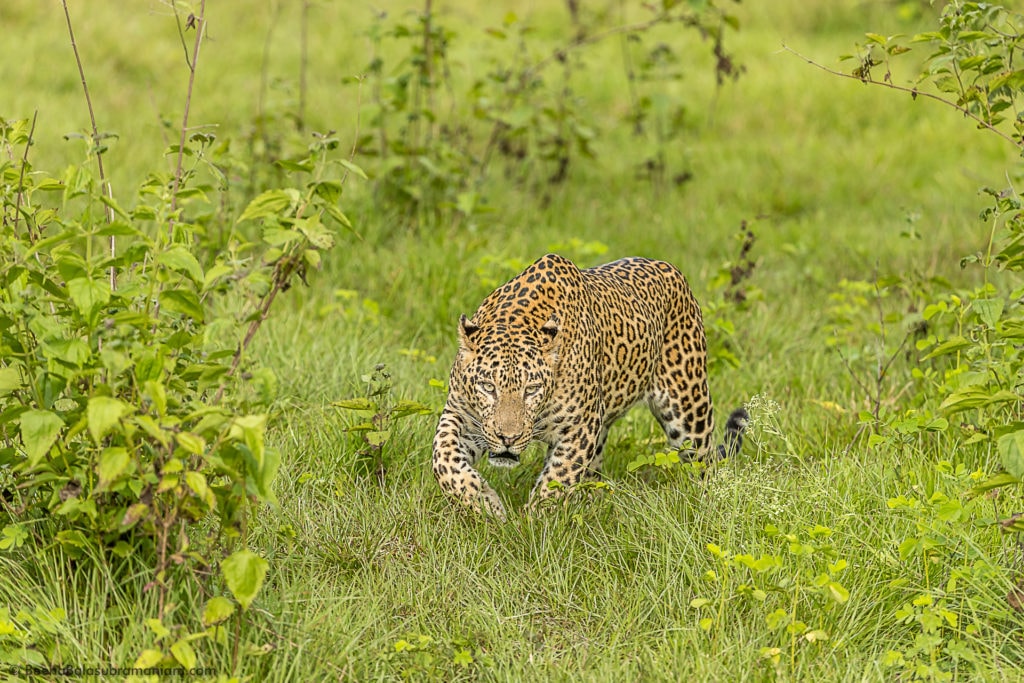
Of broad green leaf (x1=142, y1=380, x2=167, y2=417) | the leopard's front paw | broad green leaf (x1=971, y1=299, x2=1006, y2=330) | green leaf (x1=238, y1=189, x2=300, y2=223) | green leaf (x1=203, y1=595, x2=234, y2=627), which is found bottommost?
the leopard's front paw

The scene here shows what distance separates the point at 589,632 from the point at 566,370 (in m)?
1.15

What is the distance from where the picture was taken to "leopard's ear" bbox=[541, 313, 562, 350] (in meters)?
5.03

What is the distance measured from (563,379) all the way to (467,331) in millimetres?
449

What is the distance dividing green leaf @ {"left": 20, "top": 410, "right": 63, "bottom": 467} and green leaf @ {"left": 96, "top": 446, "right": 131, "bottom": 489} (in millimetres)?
279

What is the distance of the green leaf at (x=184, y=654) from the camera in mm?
3621

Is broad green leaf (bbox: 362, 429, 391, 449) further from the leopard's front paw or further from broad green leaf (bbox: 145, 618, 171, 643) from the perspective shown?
broad green leaf (bbox: 145, 618, 171, 643)

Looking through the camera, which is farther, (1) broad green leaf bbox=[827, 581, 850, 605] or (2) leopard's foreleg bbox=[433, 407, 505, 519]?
(2) leopard's foreleg bbox=[433, 407, 505, 519]

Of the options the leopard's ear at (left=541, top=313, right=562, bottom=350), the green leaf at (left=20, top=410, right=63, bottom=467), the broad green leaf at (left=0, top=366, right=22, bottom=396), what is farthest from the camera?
the leopard's ear at (left=541, top=313, right=562, bottom=350)

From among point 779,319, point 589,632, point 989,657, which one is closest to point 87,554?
point 589,632

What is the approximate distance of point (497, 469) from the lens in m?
5.69

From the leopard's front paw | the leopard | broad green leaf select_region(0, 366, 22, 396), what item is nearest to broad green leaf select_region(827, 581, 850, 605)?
the leopard

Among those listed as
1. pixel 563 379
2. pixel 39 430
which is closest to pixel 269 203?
pixel 39 430

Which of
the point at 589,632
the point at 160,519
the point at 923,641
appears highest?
the point at 160,519

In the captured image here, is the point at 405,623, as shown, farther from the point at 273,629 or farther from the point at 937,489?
the point at 937,489
